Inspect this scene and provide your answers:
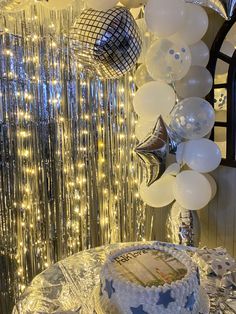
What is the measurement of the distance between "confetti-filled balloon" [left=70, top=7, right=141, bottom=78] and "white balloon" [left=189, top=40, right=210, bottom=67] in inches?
17.1

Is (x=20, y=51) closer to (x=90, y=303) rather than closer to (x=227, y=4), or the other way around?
(x=227, y=4)

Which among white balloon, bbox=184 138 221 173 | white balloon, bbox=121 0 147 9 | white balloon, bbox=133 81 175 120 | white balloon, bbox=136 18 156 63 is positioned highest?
white balloon, bbox=121 0 147 9

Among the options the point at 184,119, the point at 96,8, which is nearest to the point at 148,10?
the point at 96,8

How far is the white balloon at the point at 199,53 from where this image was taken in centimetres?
192

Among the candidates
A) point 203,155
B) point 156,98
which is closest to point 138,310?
point 203,155

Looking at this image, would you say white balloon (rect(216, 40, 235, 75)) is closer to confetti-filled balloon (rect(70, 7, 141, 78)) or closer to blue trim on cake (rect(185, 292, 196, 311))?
confetti-filled balloon (rect(70, 7, 141, 78))

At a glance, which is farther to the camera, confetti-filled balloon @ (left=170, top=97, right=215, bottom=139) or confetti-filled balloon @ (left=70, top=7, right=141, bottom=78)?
confetti-filled balloon @ (left=170, top=97, right=215, bottom=139)

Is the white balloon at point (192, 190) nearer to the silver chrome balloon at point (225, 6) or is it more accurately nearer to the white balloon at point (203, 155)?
the white balloon at point (203, 155)

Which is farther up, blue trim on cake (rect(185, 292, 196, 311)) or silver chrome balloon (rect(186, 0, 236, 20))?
silver chrome balloon (rect(186, 0, 236, 20))

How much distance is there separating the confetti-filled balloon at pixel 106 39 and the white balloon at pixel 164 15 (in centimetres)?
12

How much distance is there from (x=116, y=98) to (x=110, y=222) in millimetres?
998

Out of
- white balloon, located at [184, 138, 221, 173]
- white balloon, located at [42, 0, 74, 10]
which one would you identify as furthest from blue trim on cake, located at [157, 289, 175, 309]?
white balloon, located at [42, 0, 74, 10]

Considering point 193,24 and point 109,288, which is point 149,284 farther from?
point 193,24

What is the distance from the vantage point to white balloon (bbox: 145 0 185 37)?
1.63m
